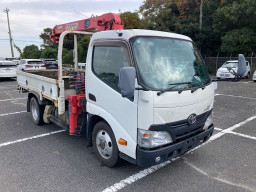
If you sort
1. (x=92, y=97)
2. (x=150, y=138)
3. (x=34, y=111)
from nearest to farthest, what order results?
(x=150, y=138) → (x=92, y=97) → (x=34, y=111)

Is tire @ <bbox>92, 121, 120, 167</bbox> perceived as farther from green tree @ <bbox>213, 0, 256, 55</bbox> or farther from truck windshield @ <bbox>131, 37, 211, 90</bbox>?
green tree @ <bbox>213, 0, 256, 55</bbox>

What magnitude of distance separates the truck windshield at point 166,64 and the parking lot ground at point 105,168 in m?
1.48

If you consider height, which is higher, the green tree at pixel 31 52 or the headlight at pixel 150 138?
the green tree at pixel 31 52

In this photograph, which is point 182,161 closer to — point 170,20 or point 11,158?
point 11,158

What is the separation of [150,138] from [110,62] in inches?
53.5

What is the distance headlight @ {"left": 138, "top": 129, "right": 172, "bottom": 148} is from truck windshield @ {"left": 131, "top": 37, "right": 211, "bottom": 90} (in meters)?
0.61

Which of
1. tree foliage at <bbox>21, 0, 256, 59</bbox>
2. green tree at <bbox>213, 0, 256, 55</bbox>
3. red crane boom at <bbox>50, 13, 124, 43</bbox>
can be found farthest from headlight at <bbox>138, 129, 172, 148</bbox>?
green tree at <bbox>213, 0, 256, 55</bbox>

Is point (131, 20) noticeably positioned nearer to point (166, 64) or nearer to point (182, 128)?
point (166, 64)

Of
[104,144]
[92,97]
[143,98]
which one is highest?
[143,98]

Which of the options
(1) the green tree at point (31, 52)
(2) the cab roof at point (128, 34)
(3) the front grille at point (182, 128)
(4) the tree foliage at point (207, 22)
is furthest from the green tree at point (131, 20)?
(3) the front grille at point (182, 128)

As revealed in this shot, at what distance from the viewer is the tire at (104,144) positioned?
3574 mm

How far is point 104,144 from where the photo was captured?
12.4ft

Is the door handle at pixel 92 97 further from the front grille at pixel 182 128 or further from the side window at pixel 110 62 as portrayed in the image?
the front grille at pixel 182 128

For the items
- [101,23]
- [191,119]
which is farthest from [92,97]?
[101,23]
